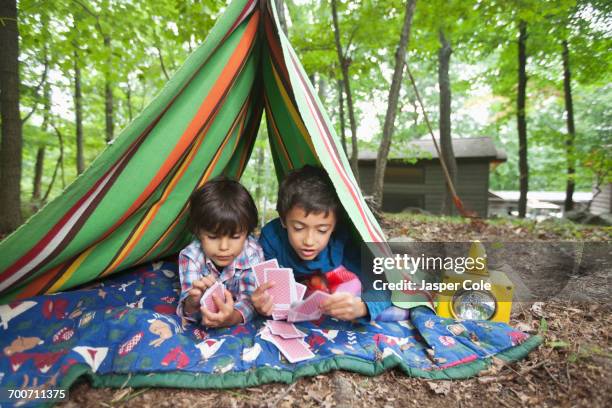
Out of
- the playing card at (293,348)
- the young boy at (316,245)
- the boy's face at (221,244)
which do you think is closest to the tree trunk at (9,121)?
the boy's face at (221,244)

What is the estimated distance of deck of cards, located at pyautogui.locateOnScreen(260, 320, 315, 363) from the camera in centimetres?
160

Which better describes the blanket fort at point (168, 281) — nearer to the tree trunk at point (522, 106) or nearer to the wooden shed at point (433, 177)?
the tree trunk at point (522, 106)

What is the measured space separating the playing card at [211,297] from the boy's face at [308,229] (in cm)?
46

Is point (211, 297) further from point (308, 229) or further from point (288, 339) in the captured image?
point (308, 229)

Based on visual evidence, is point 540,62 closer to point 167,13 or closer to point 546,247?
point 546,247

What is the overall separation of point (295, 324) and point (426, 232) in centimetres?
354

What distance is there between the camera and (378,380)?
58.5 inches

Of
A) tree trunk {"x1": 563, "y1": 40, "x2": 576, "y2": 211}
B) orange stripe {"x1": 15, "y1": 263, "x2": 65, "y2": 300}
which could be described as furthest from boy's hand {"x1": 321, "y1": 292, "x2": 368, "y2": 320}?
tree trunk {"x1": 563, "y1": 40, "x2": 576, "y2": 211}

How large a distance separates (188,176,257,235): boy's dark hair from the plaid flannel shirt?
0.49 ft

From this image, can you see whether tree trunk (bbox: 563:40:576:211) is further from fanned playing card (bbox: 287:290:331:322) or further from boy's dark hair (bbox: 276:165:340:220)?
fanned playing card (bbox: 287:290:331:322)

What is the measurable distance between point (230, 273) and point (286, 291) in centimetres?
43

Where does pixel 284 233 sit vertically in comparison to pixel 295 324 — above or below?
above

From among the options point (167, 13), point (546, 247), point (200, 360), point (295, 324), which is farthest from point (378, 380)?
point (167, 13)

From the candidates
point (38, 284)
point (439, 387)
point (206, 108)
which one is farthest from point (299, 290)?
point (38, 284)
